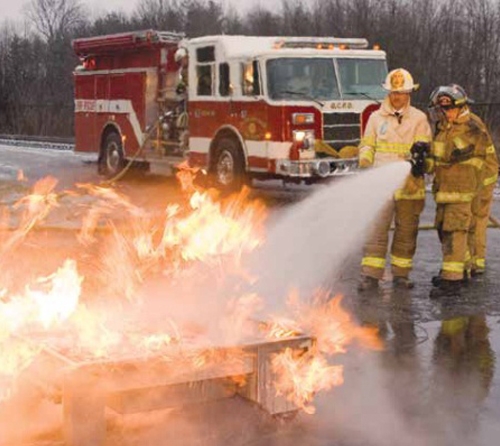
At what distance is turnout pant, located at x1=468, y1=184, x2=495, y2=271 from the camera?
28.2ft

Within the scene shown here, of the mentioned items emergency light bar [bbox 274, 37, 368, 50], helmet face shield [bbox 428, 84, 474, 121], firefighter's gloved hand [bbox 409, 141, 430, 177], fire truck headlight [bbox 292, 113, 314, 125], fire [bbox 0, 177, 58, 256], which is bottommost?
fire [bbox 0, 177, 58, 256]

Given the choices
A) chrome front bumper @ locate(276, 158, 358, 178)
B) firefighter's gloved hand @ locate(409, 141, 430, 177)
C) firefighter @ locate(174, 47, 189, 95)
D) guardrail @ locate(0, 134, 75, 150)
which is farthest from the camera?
guardrail @ locate(0, 134, 75, 150)

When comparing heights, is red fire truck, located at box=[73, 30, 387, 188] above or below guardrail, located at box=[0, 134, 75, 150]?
above

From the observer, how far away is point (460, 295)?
812cm

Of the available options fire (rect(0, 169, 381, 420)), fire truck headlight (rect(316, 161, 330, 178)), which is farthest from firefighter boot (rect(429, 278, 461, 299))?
fire truck headlight (rect(316, 161, 330, 178))

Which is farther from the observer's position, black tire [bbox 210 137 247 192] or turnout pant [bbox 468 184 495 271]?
black tire [bbox 210 137 247 192]

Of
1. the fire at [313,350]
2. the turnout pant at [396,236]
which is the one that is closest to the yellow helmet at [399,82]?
the turnout pant at [396,236]

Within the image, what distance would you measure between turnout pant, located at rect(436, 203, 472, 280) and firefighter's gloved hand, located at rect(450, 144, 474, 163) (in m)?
0.37

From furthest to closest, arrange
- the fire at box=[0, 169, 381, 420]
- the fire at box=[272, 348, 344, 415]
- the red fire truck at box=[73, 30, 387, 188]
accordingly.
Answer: the red fire truck at box=[73, 30, 387, 188] < the fire at box=[272, 348, 344, 415] < the fire at box=[0, 169, 381, 420]

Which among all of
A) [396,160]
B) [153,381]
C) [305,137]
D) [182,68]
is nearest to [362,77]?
[305,137]

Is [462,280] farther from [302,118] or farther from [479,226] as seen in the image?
[302,118]

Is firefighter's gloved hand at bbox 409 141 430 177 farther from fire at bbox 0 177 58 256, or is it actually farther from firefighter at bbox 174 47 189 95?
firefighter at bbox 174 47 189 95

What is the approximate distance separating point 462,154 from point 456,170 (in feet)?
0.50

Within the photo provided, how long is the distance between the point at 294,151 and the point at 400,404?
367 inches
